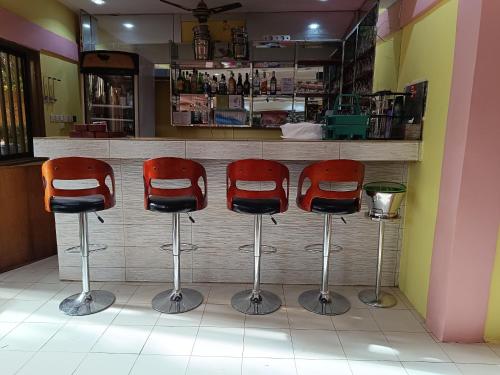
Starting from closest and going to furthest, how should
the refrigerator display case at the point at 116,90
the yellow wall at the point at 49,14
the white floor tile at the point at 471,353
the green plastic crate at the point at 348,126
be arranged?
1. the white floor tile at the point at 471,353
2. the green plastic crate at the point at 348,126
3. the yellow wall at the point at 49,14
4. the refrigerator display case at the point at 116,90

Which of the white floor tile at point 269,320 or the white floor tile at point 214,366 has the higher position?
the white floor tile at point 214,366

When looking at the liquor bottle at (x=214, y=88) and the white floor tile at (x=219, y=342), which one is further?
the liquor bottle at (x=214, y=88)

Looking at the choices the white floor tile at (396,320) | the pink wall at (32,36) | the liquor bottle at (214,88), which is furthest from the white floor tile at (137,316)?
the liquor bottle at (214,88)

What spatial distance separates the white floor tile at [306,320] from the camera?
2508 millimetres

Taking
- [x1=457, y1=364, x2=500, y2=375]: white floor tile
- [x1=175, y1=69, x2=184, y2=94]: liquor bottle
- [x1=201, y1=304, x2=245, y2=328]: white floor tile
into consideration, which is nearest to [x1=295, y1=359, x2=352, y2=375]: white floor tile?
[x1=201, y1=304, x2=245, y2=328]: white floor tile

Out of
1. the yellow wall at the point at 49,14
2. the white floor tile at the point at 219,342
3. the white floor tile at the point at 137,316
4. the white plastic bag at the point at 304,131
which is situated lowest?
the white floor tile at the point at 137,316

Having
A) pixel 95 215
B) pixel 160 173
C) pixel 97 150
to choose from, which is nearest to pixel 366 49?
pixel 160 173

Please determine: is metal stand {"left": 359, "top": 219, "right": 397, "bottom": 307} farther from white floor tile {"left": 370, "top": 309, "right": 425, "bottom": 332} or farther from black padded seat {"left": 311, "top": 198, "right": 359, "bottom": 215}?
black padded seat {"left": 311, "top": 198, "right": 359, "bottom": 215}

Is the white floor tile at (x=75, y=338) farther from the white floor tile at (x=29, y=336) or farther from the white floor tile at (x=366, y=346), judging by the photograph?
the white floor tile at (x=366, y=346)

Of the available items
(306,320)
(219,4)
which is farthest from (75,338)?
(219,4)

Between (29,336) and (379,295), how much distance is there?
247cm

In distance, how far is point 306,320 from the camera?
2586 mm

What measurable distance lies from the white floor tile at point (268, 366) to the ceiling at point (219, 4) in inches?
159

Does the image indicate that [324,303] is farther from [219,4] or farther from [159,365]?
[219,4]
